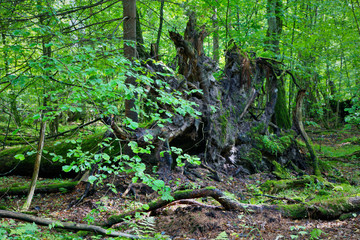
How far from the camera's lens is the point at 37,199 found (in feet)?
19.2

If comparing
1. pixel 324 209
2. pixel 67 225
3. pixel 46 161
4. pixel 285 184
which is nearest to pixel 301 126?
pixel 285 184

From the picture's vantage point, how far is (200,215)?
3914 mm

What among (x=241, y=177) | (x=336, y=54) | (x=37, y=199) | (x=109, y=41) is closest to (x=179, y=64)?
(x=109, y=41)

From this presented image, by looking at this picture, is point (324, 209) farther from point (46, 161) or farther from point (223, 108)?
point (46, 161)

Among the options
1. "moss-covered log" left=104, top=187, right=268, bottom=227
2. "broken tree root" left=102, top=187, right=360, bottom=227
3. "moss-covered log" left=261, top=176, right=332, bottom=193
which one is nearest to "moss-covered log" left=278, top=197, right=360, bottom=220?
"broken tree root" left=102, top=187, right=360, bottom=227

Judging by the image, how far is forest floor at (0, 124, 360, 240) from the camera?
339 cm

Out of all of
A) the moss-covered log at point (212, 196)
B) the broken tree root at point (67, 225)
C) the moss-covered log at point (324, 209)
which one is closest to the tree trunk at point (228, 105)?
the moss-covered log at point (212, 196)

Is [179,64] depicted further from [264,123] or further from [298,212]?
[298,212]

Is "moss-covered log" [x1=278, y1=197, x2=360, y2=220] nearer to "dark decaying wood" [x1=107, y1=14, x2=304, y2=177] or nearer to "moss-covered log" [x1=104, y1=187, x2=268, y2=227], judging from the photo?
"moss-covered log" [x1=104, y1=187, x2=268, y2=227]

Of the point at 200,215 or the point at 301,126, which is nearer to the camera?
the point at 200,215

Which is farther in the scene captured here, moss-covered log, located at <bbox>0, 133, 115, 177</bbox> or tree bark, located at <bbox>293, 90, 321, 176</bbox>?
tree bark, located at <bbox>293, 90, 321, 176</bbox>

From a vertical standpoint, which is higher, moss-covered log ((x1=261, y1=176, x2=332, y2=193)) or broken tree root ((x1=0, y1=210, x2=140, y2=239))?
broken tree root ((x1=0, y1=210, x2=140, y2=239))

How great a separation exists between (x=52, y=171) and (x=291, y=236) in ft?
23.9

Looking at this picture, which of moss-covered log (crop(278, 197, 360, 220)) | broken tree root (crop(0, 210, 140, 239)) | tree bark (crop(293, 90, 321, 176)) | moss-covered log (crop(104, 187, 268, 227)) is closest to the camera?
broken tree root (crop(0, 210, 140, 239))
